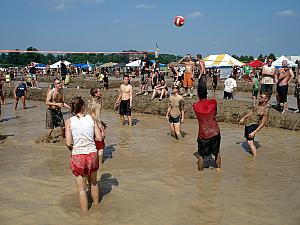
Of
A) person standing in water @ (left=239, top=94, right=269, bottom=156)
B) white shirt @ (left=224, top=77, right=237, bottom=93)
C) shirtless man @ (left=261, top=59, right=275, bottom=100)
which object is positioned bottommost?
person standing in water @ (left=239, top=94, right=269, bottom=156)

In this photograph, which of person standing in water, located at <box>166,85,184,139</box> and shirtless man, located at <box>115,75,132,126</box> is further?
shirtless man, located at <box>115,75,132,126</box>

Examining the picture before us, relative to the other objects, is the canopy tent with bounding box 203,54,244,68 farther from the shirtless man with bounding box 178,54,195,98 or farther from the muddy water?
the muddy water

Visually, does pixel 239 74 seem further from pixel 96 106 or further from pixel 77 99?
pixel 77 99

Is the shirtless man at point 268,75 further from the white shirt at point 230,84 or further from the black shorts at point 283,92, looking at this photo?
the white shirt at point 230,84

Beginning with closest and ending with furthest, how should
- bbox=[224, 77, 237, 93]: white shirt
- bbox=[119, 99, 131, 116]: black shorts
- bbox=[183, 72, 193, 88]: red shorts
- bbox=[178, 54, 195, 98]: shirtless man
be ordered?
1. bbox=[119, 99, 131, 116]: black shorts
2. bbox=[178, 54, 195, 98]: shirtless man
3. bbox=[183, 72, 193, 88]: red shorts
4. bbox=[224, 77, 237, 93]: white shirt

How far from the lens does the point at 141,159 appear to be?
777 centimetres

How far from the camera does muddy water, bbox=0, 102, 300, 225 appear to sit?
4844 millimetres

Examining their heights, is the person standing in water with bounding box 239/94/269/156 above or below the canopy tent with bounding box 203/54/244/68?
below

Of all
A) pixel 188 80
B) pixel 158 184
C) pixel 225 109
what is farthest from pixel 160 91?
pixel 158 184

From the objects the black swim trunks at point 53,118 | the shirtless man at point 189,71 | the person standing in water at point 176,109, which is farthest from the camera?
the shirtless man at point 189,71

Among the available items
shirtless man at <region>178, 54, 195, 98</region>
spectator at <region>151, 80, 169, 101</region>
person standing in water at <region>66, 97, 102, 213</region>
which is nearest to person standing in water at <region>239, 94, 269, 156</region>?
person standing in water at <region>66, 97, 102, 213</region>

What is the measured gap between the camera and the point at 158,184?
6.11 m

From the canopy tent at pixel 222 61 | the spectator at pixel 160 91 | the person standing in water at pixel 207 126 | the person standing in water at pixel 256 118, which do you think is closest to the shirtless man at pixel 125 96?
the spectator at pixel 160 91

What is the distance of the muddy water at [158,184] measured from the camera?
4844mm
